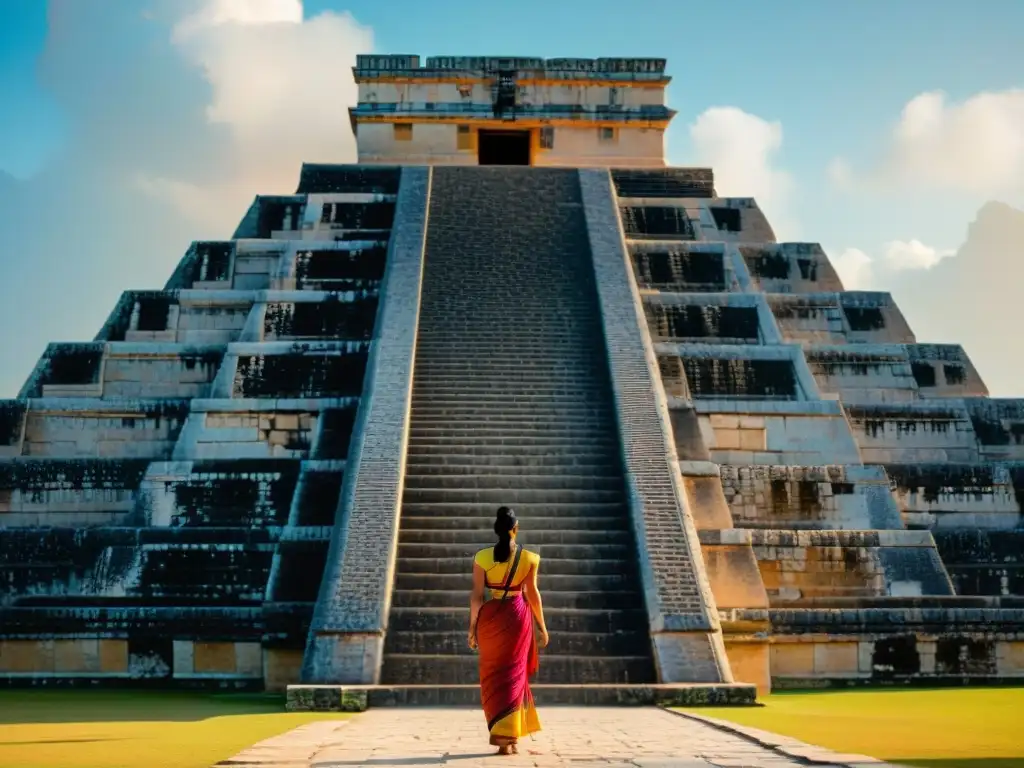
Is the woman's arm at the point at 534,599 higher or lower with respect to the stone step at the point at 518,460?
lower

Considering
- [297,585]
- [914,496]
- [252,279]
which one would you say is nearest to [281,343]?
[252,279]

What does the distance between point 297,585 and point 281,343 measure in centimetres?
408

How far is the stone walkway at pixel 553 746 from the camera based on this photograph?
5449mm

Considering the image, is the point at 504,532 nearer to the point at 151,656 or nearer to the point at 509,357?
the point at 151,656

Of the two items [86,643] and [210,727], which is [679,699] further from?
[86,643]

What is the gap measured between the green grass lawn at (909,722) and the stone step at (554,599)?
1.30m

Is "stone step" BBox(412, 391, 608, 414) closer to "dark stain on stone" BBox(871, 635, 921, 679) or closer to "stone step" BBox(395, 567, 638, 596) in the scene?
"stone step" BBox(395, 567, 638, 596)

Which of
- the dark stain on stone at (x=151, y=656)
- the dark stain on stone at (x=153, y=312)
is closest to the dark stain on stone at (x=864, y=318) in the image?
the dark stain on stone at (x=153, y=312)

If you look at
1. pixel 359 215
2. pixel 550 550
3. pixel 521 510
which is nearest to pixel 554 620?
pixel 550 550

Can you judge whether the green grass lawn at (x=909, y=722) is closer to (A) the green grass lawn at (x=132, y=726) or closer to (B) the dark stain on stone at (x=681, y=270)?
(A) the green grass lawn at (x=132, y=726)

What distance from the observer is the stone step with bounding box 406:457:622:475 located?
1145cm

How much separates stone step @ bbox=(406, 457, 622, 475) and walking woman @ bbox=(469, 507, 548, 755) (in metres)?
4.87

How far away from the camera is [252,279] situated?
1631cm

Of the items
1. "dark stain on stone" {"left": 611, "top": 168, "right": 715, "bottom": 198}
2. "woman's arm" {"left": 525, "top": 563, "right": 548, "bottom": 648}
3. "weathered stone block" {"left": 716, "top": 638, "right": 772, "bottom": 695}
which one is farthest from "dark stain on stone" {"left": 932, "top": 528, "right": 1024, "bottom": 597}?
"dark stain on stone" {"left": 611, "top": 168, "right": 715, "bottom": 198}
